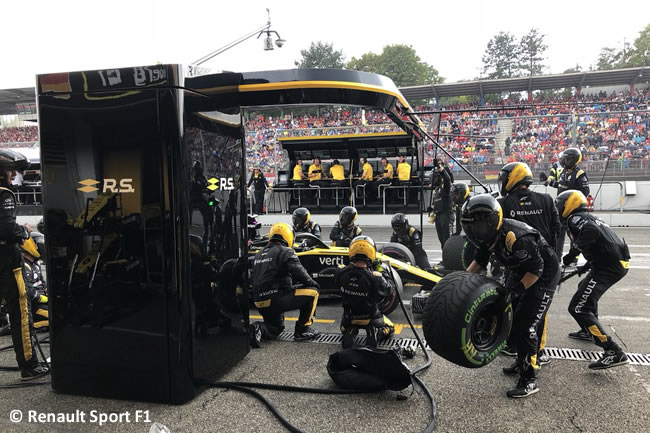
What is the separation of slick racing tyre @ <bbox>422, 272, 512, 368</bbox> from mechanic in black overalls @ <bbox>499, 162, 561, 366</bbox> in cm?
187

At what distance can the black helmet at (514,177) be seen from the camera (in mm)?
4887

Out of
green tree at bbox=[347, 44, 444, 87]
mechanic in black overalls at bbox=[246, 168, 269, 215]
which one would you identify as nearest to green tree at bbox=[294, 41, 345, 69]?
green tree at bbox=[347, 44, 444, 87]

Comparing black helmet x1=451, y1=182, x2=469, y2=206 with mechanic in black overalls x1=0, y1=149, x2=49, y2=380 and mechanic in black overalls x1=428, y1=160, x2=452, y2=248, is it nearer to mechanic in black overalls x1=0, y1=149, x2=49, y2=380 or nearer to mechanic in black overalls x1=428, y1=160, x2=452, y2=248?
mechanic in black overalls x1=428, y1=160, x2=452, y2=248

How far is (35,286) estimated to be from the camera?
542 cm

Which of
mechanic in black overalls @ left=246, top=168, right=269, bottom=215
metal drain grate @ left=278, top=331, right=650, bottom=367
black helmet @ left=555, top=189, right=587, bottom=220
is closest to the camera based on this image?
metal drain grate @ left=278, top=331, right=650, bottom=367

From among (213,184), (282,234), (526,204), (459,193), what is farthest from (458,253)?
(213,184)

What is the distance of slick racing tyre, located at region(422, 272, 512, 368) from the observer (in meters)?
2.92

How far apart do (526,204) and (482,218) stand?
169 cm

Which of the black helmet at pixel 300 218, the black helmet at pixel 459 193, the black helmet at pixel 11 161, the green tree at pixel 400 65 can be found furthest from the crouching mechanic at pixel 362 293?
the green tree at pixel 400 65

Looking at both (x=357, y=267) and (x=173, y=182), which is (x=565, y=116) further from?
(x=173, y=182)

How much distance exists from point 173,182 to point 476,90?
28.4 m

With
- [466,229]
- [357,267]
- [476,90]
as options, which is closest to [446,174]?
[357,267]

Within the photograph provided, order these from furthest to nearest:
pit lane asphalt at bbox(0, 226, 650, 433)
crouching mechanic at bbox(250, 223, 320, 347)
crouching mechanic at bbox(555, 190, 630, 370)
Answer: crouching mechanic at bbox(250, 223, 320, 347)
crouching mechanic at bbox(555, 190, 630, 370)
pit lane asphalt at bbox(0, 226, 650, 433)

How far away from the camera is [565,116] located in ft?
47.0
